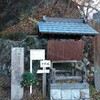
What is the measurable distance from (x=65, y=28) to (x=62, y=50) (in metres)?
0.75

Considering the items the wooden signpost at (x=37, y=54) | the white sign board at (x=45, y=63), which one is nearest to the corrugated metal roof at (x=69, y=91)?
the white sign board at (x=45, y=63)

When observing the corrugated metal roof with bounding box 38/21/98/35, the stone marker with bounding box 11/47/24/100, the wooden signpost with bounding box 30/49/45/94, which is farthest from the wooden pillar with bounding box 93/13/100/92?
the stone marker with bounding box 11/47/24/100

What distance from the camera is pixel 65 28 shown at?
8.31 meters

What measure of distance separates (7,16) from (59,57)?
150 inches

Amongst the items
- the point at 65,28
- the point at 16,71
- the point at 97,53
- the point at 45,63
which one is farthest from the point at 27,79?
the point at 97,53

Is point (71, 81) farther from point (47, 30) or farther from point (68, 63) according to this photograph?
point (47, 30)

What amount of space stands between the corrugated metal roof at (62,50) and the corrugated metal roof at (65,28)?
1.12 ft

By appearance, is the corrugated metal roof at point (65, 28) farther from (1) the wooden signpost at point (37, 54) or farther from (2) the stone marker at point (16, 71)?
(2) the stone marker at point (16, 71)

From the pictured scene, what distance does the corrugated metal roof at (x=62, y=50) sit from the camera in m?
8.05

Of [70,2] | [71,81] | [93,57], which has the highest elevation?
[70,2]

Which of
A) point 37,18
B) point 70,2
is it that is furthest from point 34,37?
point 70,2

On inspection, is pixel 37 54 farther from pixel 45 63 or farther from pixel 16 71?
pixel 16 71

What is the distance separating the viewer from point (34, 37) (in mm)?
9586

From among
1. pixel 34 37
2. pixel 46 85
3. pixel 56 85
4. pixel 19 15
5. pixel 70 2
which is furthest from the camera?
pixel 70 2
